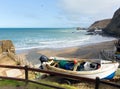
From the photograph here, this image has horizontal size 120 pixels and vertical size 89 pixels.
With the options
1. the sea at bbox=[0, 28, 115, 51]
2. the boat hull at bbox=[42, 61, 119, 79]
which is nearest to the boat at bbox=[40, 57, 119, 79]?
the boat hull at bbox=[42, 61, 119, 79]

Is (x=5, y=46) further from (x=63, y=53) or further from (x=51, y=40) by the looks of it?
(x=51, y=40)

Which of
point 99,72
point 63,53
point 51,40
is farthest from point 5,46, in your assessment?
point 51,40

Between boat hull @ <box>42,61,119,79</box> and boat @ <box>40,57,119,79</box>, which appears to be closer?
boat hull @ <box>42,61,119,79</box>

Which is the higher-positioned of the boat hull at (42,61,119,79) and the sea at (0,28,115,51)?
the boat hull at (42,61,119,79)

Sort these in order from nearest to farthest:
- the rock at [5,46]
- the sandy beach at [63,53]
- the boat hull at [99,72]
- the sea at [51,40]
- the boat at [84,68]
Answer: the boat hull at [99,72], the boat at [84,68], the rock at [5,46], the sandy beach at [63,53], the sea at [51,40]

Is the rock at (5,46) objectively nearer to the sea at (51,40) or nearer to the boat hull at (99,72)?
the boat hull at (99,72)

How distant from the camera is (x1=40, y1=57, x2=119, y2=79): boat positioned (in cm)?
1261

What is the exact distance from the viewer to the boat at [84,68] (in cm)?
1261

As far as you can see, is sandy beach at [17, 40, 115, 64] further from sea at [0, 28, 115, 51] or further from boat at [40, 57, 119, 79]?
boat at [40, 57, 119, 79]

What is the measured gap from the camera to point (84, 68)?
1352cm

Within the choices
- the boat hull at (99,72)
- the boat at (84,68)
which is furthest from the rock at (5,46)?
the boat hull at (99,72)

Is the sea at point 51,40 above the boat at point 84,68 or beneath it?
beneath

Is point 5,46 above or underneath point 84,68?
above

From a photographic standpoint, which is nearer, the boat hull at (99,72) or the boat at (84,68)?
the boat hull at (99,72)
